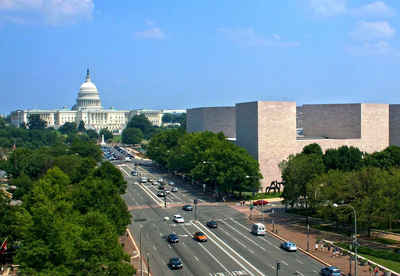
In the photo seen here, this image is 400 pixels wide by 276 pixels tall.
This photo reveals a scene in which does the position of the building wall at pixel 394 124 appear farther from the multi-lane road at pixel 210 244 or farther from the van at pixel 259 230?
the van at pixel 259 230

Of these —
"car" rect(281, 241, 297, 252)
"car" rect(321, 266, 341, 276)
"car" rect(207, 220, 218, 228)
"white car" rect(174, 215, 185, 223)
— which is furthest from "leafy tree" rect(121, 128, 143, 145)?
"car" rect(321, 266, 341, 276)

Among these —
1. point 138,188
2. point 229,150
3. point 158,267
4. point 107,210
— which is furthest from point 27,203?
point 138,188

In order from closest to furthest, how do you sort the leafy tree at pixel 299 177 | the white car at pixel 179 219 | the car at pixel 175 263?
the car at pixel 175 263 < the white car at pixel 179 219 < the leafy tree at pixel 299 177

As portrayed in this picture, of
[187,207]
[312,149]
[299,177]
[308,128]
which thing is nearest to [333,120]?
[308,128]

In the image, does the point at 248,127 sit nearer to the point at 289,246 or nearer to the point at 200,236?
the point at 200,236

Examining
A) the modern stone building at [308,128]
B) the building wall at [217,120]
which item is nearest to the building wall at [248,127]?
the modern stone building at [308,128]

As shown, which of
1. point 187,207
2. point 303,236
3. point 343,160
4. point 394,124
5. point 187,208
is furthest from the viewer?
point 394,124

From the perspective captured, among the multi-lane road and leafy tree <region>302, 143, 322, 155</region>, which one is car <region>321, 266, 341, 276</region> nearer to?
the multi-lane road

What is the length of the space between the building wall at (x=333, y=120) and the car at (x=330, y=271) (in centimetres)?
5380

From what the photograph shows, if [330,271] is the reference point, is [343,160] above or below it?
above

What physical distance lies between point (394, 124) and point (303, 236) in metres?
51.7

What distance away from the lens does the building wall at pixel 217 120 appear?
105 meters

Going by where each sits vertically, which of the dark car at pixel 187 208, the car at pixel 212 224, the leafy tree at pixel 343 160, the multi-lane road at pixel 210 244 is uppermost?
the leafy tree at pixel 343 160

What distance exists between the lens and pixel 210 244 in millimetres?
44094
